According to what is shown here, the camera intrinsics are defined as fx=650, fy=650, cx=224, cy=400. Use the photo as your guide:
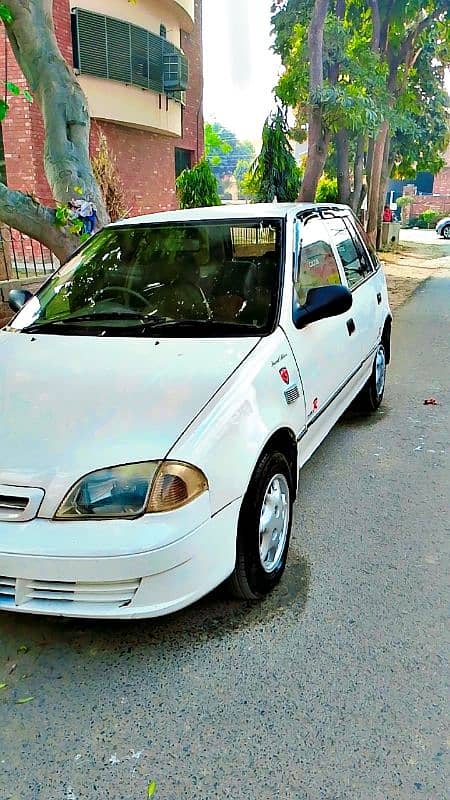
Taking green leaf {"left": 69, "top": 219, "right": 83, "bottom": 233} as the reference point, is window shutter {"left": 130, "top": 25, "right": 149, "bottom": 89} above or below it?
above

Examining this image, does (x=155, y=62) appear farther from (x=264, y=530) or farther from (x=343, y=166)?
(x=264, y=530)

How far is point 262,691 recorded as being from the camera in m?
2.48

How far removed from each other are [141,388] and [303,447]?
3.85ft

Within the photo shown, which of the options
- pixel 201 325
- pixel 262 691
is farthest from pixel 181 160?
pixel 262 691

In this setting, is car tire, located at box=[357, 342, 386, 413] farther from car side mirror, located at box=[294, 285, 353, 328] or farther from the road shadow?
the road shadow

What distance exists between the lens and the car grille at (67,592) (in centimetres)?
243

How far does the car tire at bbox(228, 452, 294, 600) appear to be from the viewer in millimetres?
2785

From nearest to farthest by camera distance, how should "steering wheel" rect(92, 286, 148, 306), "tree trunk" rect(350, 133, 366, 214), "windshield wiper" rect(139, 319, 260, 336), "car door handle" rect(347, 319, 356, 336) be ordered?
"windshield wiper" rect(139, 319, 260, 336), "steering wheel" rect(92, 286, 148, 306), "car door handle" rect(347, 319, 356, 336), "tree trunk" rect(350, 133, 366, 214)

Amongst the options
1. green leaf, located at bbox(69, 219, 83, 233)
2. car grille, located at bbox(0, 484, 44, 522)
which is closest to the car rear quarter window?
car grille, located at bbox(0, 484, 44, 522)

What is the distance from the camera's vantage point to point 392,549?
352cm

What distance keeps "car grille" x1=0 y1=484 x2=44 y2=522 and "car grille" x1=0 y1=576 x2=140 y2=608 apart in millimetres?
230

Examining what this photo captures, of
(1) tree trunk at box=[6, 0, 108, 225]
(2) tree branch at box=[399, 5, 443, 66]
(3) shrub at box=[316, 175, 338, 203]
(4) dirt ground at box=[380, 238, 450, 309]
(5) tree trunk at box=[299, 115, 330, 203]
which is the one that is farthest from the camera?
(3) shrub at box=[316, 175, 338, 203]

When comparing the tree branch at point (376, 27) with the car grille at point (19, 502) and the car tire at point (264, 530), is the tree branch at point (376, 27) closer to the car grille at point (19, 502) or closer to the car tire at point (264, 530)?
the car tire at point (264, 530)

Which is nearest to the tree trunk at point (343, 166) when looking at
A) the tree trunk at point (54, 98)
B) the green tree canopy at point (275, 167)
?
the green tree canopy at point (275, 167)
